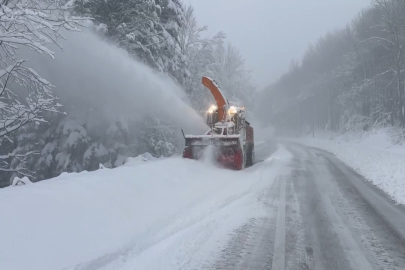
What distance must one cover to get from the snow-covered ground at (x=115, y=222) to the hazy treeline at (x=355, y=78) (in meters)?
25.6

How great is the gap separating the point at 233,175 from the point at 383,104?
3187cm

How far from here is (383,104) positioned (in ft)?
119

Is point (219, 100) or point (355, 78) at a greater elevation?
point (355, 78)

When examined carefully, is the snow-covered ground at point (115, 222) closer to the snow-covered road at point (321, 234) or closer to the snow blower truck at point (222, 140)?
the snow-covered road at point (321, 234)

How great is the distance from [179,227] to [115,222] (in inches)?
40.7

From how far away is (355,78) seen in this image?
41.0m

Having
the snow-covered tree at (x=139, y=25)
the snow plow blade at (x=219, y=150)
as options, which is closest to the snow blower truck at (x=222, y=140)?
the snow plow blade at (x=219, y=150)

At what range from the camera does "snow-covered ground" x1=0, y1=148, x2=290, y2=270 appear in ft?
12.8

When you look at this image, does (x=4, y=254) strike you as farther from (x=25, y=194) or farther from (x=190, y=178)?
(x=190, y=178)

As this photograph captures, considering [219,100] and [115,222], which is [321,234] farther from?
[219,100]

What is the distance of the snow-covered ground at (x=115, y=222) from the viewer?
3.91 meters

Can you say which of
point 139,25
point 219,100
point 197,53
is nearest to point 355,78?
point 197,53

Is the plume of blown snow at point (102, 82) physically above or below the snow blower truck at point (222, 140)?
above

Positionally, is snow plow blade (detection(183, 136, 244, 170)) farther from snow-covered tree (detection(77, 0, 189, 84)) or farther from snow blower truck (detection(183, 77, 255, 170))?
snow-covered tree (detection(77, 0, 189, 84))
